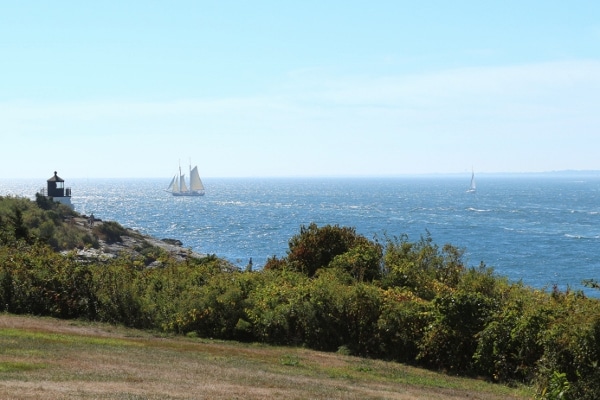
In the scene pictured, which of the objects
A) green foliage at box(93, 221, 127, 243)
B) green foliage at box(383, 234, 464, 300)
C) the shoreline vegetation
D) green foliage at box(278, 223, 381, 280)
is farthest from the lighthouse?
green foliage at box(383, 234, 464, 300)

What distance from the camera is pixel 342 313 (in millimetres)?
25859

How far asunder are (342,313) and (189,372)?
8.99m

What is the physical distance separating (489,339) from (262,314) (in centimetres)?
880

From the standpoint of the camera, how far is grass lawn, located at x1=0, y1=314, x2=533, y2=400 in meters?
15.2

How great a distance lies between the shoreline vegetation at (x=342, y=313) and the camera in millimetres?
18938

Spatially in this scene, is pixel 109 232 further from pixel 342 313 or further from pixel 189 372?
pixel 189 372

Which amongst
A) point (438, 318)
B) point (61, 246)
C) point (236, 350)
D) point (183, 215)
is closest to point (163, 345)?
point (236, 350)

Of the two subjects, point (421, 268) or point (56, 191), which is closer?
point (421, 268)

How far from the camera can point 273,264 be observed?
3744 cm

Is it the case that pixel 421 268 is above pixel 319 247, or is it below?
below

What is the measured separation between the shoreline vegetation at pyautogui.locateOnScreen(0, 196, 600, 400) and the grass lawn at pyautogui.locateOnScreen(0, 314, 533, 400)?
0.52 ft

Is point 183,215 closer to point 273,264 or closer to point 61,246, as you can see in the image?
point 61,246

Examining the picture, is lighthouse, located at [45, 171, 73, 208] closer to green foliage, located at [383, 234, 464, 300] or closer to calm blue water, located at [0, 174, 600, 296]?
calm blue water, located at [0, 174, 600, 296]

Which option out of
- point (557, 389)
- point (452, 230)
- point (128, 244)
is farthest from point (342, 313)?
point (452, 230)
